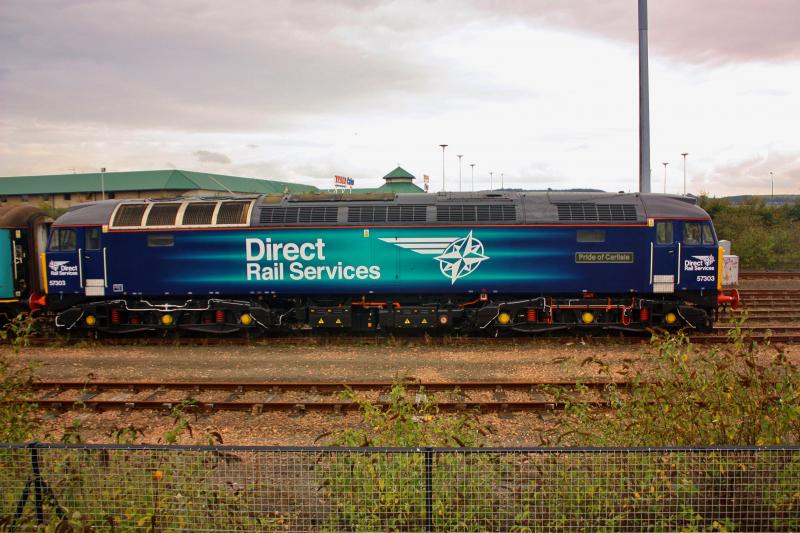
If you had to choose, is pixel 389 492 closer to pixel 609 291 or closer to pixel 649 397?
pixel 649 397

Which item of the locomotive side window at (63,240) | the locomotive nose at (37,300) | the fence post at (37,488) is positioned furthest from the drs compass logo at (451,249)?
the fence post at (37,488)

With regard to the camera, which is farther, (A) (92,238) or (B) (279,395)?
(A) (92,238)

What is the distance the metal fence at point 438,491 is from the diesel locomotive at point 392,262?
11058 millimetres

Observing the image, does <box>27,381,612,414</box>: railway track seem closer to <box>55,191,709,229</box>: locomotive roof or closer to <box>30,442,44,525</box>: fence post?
<box>55,191,709,229</box>: locomotive roof

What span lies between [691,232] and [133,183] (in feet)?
248

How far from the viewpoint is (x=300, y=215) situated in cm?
1662

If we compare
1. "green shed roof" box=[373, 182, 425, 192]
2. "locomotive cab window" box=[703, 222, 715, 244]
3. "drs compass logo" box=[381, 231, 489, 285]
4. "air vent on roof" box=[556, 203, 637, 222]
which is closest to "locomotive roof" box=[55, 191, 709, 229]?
"air vent on roof" box=[556, 203, 637, 222]

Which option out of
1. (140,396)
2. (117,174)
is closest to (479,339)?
(140,396)

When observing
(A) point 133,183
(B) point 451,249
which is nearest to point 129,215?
(B) point 451,249

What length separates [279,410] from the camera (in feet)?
37.6

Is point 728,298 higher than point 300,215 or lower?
lower

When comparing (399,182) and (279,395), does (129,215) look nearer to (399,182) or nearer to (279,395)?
(279,395)

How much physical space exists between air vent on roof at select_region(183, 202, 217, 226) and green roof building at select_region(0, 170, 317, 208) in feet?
190

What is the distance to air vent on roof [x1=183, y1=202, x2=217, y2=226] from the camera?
1680cm
